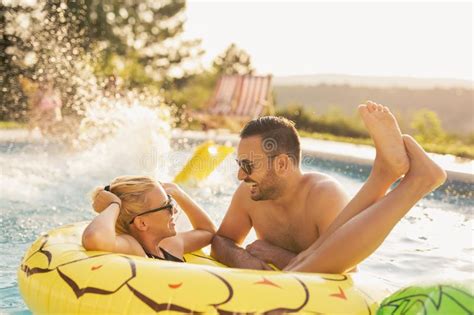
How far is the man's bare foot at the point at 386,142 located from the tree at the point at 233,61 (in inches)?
792

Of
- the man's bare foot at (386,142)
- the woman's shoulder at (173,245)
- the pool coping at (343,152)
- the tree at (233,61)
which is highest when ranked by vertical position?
the tree at (233,61)

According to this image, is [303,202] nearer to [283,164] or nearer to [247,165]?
[283,164]

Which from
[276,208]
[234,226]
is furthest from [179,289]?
[234,226]

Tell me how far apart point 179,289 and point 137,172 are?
5.72m

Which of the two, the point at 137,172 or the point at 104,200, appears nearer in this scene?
the point at 104,200

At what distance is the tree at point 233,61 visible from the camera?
23.0 metres

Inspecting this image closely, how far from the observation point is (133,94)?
12984mm

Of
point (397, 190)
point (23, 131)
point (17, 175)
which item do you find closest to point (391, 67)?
point (23, 131)

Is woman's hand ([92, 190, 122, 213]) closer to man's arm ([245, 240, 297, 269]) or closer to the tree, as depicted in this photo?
man's arm ([245, 240, 297, 269])

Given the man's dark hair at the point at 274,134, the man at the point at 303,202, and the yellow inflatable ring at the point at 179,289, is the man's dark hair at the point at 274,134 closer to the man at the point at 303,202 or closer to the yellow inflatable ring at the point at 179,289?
the man at the point at 303,202

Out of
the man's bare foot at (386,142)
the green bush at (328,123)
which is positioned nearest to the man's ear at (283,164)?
the man's bare foot at (386,142)

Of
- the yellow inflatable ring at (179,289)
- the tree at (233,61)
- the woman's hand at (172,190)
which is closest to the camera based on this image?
the yellow inflatable ring at (179,289)

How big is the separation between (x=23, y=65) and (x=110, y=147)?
5.52 meters

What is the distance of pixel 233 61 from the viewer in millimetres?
23328
